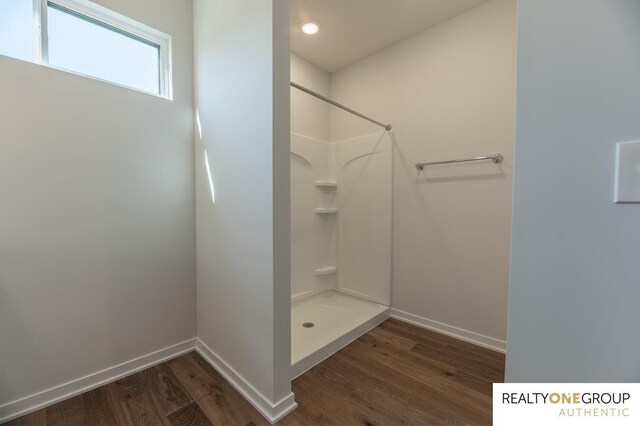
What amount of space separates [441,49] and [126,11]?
7.61ft

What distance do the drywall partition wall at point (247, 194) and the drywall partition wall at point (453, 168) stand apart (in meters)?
1.45

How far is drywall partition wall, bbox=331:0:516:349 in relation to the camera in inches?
74.5

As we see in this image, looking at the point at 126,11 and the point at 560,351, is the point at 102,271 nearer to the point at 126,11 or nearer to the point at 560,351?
the point at 126,11

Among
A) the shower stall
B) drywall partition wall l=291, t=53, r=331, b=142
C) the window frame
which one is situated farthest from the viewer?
drywall partition wall l=291, t=53, r=331, b=142

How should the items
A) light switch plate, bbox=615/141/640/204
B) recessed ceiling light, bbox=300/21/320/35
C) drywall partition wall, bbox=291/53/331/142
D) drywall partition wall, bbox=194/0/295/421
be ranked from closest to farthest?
light switch plate, bbox=615/141/640/204
drywall partition wall, bbox=194/0/295/421
recessed ceiling light, bbox=300/21/320/35
drywall partition wall, bbox=291/53/331/142

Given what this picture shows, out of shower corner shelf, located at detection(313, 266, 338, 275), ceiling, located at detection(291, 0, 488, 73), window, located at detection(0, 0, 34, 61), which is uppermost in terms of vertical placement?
ceiling, located at detection(291, 0, 488, 73)

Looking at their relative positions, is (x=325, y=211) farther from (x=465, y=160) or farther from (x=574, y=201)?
(x=574, y=201)

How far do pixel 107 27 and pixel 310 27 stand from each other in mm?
1476

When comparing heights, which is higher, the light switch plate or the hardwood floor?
the light switch plate

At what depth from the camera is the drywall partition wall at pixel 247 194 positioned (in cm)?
128

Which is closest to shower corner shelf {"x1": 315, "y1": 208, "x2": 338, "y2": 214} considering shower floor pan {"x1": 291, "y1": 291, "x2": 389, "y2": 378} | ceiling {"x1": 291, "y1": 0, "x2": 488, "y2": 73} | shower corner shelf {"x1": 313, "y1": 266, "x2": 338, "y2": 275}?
shower corner shelf {"x1": 313, "y1": 266, "x2": 338, "y2": 275}

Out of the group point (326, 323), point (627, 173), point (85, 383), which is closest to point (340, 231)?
point (326, 323)

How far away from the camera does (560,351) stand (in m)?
0.61

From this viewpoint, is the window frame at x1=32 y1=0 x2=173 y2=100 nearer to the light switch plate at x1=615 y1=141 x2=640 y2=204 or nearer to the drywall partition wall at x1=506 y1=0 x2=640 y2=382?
the drywall partition wall at x1=506 y1=0 x2=640 y2=382
